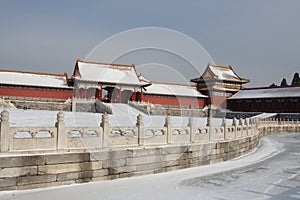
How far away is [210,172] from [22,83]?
29.5 metres

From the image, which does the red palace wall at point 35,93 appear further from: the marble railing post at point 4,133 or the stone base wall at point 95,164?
the marble railing post at point 4,133

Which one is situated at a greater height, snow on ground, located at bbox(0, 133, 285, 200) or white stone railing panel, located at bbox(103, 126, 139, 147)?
white stone railing panel, located at bbox(103, 126, 139, 147)

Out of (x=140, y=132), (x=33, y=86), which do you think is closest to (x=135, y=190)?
(x=140, y=132)

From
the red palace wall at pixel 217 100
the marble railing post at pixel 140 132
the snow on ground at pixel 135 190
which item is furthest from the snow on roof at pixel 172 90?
the snow on ground at pixel 135 190

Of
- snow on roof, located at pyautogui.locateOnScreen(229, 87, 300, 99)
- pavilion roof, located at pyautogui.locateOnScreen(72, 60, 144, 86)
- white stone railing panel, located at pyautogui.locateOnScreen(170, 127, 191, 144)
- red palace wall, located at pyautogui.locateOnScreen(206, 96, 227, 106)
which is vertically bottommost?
white stone railing panel, located at pyautogui.locateOnScreen(170, 127, 191, 144)

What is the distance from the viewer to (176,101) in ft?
149

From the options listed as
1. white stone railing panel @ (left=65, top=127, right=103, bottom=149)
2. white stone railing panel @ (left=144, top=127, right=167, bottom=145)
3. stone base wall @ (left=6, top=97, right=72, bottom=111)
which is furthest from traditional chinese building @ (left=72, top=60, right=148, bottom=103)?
white stone railing panel @ (left=65, top=127, right=103, bottom=149)

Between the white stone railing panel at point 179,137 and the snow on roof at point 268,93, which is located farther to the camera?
the snow on roof at point 268,93

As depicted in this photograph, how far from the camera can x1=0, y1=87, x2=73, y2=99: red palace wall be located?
3388 centimetres

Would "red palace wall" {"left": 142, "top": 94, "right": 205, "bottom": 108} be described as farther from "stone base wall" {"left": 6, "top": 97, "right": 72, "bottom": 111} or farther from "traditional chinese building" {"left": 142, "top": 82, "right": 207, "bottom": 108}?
"stone base wall" {"left": 6, "top": 97, "right": 72, "bottom": 111}

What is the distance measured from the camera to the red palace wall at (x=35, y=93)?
33.9m

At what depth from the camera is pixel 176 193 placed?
7793 millimetres

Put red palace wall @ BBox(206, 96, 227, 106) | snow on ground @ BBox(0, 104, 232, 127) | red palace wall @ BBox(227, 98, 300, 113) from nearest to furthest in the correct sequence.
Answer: snow on ground @ BBox(0, 104, 232, 127) < red palace wall @ BBox(227, 98, 300, 113) < red palace wall @ BBox(206, 96, 227, 106)

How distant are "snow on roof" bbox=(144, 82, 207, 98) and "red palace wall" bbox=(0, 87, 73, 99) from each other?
10978 mm
